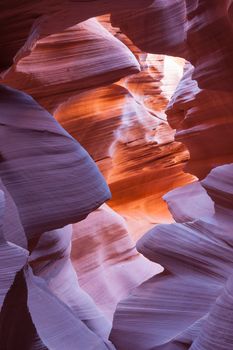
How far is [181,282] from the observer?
327 cm

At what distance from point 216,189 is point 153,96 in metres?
5.27

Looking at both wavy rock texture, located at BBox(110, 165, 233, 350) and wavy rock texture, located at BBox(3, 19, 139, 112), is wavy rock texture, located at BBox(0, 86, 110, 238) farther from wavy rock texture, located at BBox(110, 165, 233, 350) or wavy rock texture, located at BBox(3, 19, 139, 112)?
wavy rock texture, located at BBox(3, 19, 139, 112)

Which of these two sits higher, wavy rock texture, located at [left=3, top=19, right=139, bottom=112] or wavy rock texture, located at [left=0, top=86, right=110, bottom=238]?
wavy rock texture, located at [left=3, top=19, right=139, bottom=112]

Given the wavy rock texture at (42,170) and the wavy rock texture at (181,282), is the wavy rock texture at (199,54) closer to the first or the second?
the wavy rock texture at (181,282)

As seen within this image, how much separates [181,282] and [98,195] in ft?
2.69

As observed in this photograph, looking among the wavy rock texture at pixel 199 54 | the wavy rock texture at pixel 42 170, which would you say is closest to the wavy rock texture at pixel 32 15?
the wavy rock texture at pixel 42 170

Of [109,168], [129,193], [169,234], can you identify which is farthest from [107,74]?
[129,193]

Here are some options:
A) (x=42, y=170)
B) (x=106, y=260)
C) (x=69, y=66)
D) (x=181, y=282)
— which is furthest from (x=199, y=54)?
(x=106, y=260)

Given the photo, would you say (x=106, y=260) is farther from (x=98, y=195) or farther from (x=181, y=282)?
(x=98, y=195)

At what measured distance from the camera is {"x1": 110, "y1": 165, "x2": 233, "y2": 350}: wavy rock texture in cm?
310

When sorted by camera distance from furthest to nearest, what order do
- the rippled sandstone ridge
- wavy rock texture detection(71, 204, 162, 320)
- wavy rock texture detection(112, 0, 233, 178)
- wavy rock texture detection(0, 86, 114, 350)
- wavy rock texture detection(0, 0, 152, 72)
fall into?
1. wavy rock texture detection(71, 204, 162, 320)
2. wavy rock texture detection(112, 0, 233, 178)
3. wavy rock texture detection(0, 0, 152, 72)
4. the rippled sandstone ridge
5. wavy rock texture detection(0, 86, 114, 350)

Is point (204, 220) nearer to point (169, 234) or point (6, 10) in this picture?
point (169, 234)

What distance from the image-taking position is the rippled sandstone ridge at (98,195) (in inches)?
115

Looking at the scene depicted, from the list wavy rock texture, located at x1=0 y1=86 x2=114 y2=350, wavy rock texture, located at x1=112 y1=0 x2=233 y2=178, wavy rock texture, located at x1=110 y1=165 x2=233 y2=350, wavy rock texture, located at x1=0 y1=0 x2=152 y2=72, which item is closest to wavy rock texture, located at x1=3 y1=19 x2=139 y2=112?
wavy rock texture, located at x1=112 y1=0 x2=233 y2=178
